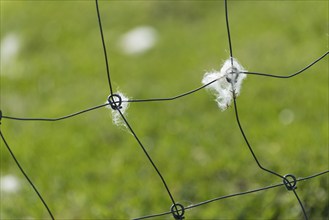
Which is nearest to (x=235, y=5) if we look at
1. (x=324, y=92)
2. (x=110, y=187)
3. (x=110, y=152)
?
(x=324, y=92)

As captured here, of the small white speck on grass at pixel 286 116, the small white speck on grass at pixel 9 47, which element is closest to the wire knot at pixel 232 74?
the small white speck on grass at pixel 286 116

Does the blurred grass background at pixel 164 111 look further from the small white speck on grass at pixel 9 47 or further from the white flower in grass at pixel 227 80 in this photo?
the white flower in grass at pixel 227 80

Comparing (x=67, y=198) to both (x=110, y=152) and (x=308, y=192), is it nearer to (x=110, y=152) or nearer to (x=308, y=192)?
(x=110, y=152)

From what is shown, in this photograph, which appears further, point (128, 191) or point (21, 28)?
point (21, 28)

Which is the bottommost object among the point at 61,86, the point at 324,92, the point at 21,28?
the point at 324,92

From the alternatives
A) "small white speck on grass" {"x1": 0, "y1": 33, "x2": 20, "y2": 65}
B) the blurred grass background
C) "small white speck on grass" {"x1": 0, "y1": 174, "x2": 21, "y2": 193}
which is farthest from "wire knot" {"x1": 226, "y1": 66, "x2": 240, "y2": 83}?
"small white speck on grass" {"x1": 0, "y1": 33, "x2": 20, "y2": 65}

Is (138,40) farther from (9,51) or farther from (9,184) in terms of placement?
(9,184)

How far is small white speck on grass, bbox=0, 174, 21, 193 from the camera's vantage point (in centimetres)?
387

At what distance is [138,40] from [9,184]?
9.35 feet

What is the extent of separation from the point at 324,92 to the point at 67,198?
1968mm

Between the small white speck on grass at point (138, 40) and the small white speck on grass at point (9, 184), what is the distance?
97.5 inches

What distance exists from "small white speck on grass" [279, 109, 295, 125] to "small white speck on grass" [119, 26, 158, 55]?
6.80ft

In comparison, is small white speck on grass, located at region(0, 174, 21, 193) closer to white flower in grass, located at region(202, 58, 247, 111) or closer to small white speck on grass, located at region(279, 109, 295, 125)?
small white speck on grass, located at region(279, 109, 295, 125)

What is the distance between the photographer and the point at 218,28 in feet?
21.3
